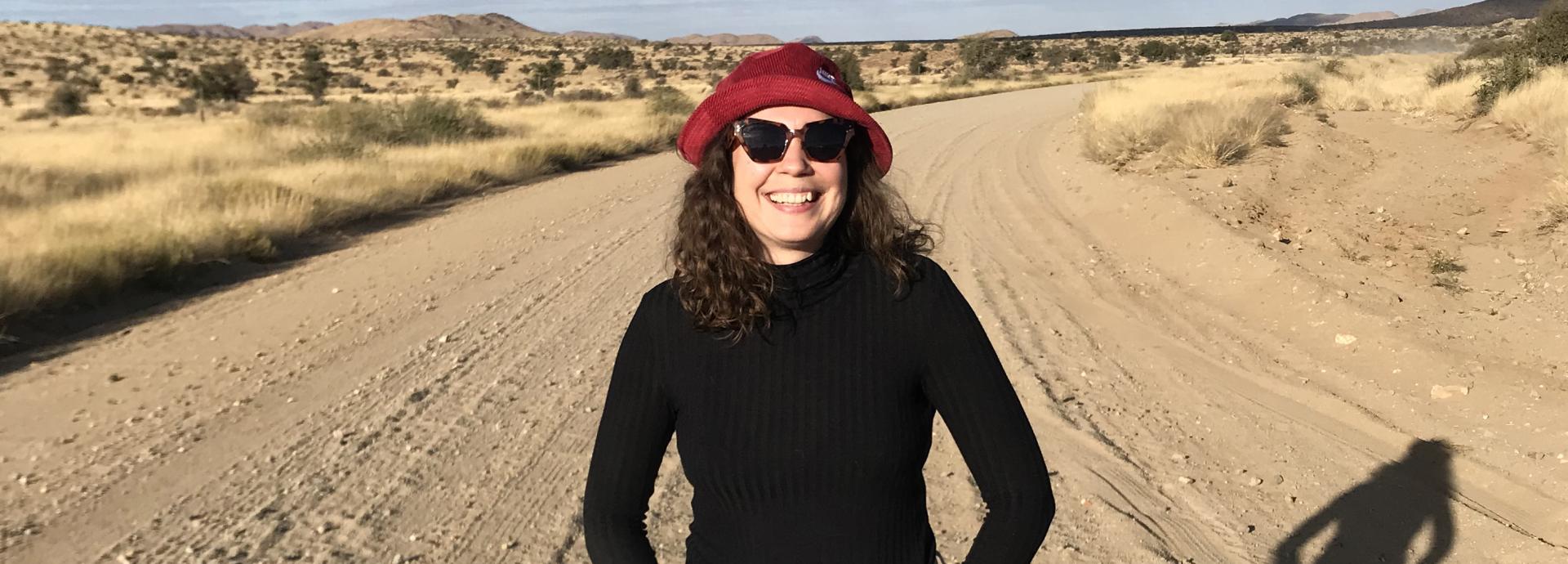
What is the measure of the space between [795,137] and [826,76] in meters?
0.13

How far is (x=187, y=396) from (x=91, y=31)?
263 feet

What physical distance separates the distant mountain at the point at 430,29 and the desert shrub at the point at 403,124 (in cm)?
14855

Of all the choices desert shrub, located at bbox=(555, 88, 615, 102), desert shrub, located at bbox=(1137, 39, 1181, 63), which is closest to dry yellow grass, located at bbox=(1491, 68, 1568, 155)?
desert shrub, located at bbox=(555, 88, 615, 102)

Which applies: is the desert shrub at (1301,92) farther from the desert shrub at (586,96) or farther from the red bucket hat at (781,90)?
the desert shrub at (586,96)

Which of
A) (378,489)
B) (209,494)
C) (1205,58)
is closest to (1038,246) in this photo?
(378,489)

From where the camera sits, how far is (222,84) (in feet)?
98.8

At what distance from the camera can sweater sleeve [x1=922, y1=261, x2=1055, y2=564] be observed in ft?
4.53

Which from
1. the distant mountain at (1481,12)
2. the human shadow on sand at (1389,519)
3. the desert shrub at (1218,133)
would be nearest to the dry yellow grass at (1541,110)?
the desert shrub at (1218,133)

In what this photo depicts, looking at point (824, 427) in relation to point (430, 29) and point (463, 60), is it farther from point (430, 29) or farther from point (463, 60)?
point (430, 29)

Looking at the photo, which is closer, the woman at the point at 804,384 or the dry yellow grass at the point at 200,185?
the woman at the point at 804,384

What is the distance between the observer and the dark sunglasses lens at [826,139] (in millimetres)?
1467

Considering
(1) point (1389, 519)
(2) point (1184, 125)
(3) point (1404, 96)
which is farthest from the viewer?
(3) point (1404, 96)

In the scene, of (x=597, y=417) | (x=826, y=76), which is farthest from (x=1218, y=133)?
(x=826, y=76)

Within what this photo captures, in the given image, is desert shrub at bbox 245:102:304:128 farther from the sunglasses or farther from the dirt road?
the sunglasses
